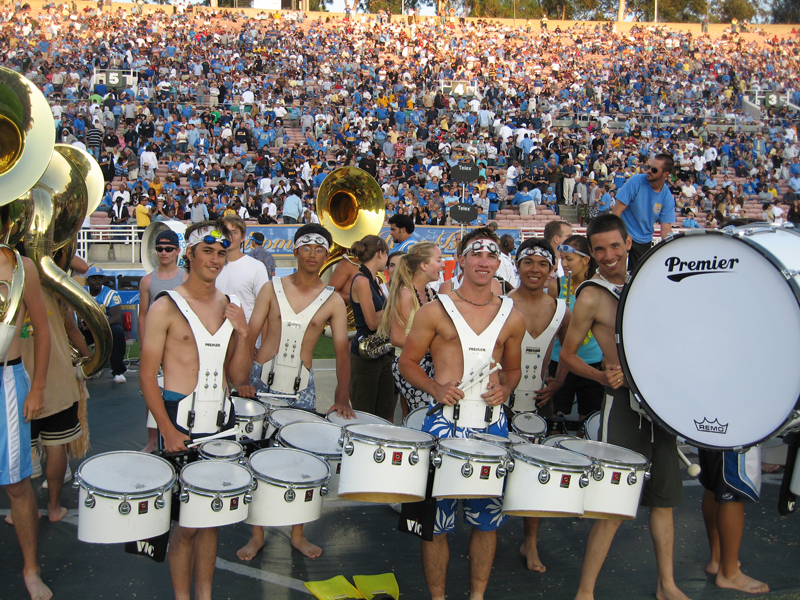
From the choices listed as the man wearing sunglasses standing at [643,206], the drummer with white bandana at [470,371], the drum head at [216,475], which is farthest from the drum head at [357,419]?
the man wearing sunglasses standing at [643,206]

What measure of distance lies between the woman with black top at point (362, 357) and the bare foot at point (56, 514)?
2.06 metres

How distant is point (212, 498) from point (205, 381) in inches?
28.3

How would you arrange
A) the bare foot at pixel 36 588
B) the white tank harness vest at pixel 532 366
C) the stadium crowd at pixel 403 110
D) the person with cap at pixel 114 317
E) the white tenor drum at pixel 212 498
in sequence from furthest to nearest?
the stadium crowd at pixel 403 110
the person with cap at pixel 114 317
the white tank harness vest at pixel 532 366
the bare foot at pixel 36 588
the white tenor drum at pixel 212 498

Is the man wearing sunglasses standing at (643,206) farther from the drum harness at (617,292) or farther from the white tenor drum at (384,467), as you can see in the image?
the white tenor drum at (384,467)

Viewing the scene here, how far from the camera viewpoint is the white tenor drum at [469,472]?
3.05m

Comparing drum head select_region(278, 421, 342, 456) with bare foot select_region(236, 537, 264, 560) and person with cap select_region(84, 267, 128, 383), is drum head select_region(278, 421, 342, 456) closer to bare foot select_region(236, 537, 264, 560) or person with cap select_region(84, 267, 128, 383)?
bare foot select_region(236, 537, 264, 560)

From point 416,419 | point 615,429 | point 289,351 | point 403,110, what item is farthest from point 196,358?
point 403,110

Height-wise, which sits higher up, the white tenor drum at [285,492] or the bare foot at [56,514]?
the white tenor drum at [285,492]

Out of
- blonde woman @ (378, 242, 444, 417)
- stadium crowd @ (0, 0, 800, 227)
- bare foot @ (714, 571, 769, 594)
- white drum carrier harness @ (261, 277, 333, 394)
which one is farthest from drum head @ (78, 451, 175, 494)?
stadium crowd @ (0, 0, 800, 227)

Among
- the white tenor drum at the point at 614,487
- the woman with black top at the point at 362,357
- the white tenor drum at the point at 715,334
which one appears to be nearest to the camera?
the white tenor drum at the point at 715,334

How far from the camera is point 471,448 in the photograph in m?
3.14

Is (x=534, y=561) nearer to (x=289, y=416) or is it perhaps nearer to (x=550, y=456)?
(x=550, y=456)

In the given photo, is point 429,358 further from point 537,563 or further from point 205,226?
point 205,226

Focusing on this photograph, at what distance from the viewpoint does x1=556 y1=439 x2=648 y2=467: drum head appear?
128 inches
